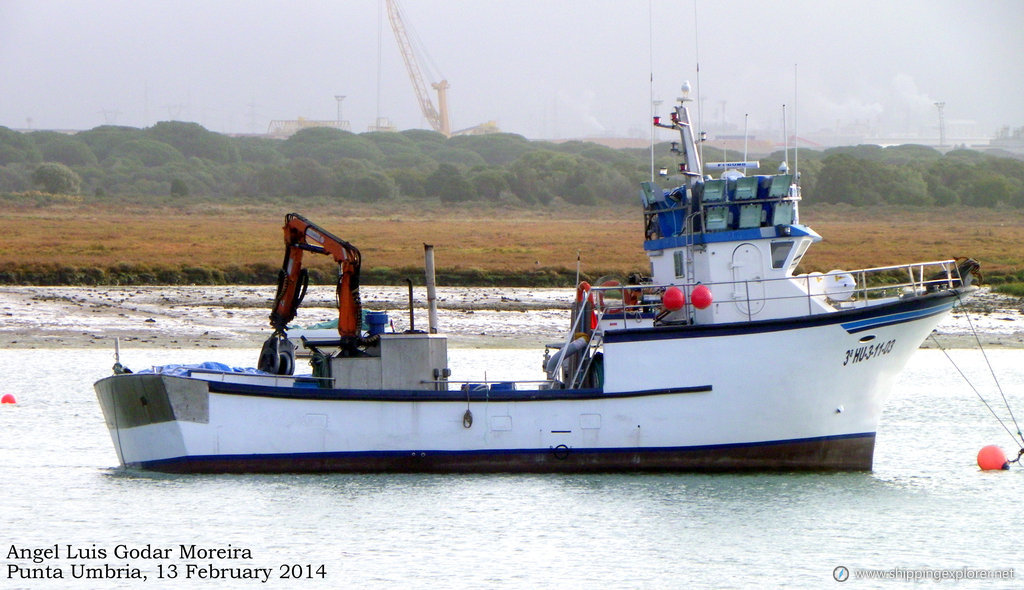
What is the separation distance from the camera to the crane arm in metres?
18.1

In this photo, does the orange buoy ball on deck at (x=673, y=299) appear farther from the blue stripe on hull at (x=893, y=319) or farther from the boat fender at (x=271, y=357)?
the boat fender at (x=271, y=357)

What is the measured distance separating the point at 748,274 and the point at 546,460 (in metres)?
3.86

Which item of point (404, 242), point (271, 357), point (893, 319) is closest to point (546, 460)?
point (271, 357)

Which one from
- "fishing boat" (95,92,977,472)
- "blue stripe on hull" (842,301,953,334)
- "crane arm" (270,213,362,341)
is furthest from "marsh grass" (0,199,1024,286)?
"blue stripe on hull" (842,301,953,334)

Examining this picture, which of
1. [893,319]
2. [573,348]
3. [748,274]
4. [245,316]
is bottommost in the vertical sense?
[245,316]

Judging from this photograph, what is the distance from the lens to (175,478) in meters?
18.0

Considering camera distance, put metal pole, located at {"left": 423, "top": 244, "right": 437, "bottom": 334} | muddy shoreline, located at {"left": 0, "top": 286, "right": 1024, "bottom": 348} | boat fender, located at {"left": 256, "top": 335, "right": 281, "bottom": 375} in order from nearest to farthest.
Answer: boat fender, located at {"left": 256, "top": 335, "right": 281, "bottom": 375} → metal pole, located at {"left": 423, "top": 244, "right": 437, "bottom": 334} → muddy shoreline, located at {"left": 0, "top": 286, "right": 1024, "bottom": 348}

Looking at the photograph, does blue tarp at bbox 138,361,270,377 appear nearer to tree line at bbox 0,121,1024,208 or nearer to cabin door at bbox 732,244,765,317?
cabin door at bbox 732,244,765,317

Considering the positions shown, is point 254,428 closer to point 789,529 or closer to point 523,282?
point 789,529

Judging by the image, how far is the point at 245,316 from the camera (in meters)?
39.6

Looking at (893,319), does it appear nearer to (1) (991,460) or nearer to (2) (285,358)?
(1) (991,460)

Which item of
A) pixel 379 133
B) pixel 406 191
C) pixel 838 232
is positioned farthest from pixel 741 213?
pixel 379 133

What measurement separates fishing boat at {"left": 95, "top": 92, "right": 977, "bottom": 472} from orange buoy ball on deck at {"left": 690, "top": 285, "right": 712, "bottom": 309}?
3 cm

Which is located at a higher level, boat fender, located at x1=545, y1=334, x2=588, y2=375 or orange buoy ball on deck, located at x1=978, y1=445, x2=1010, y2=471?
boat fender, located at x1=545, y1=334, x2=588, y2=375
